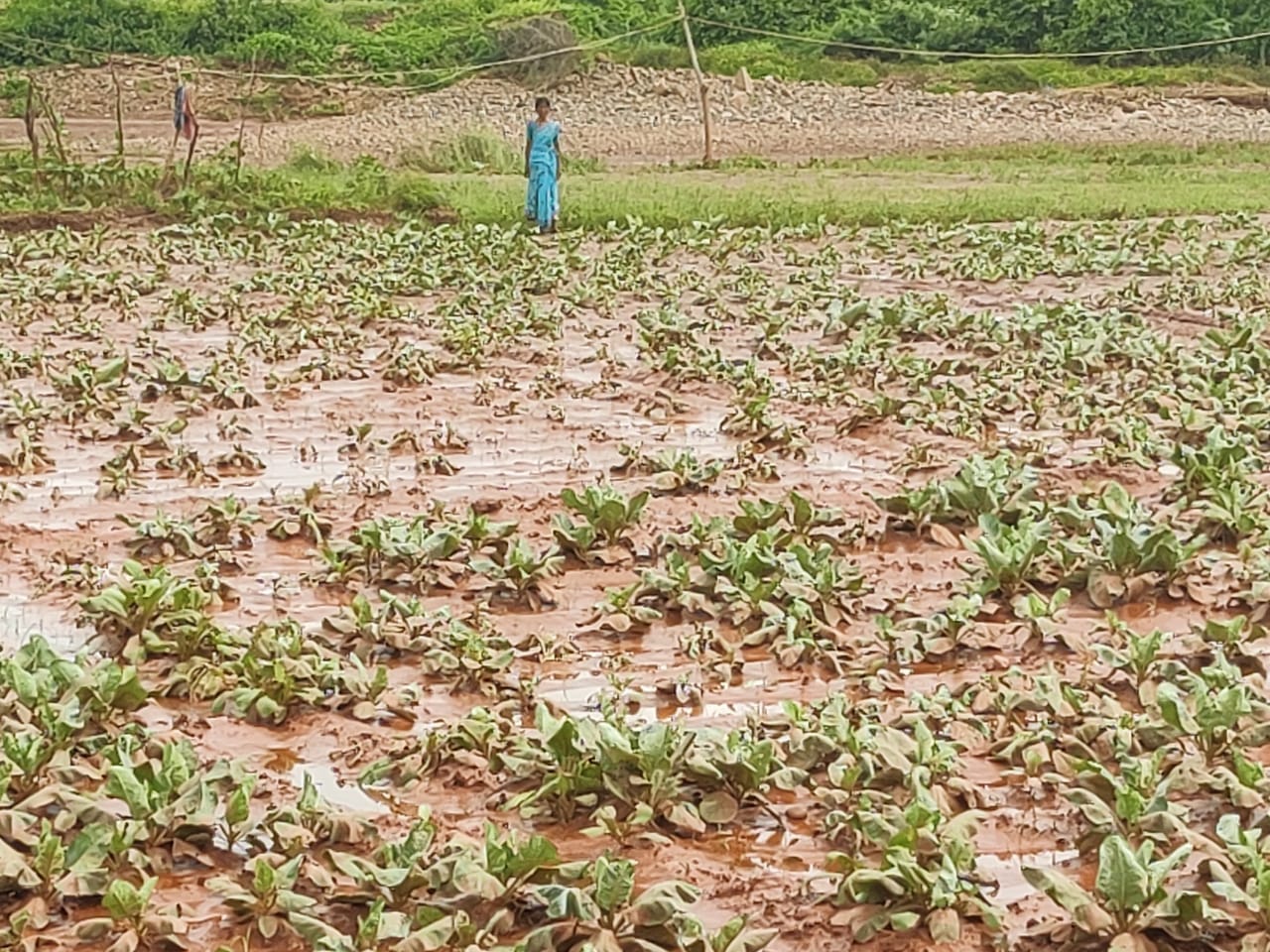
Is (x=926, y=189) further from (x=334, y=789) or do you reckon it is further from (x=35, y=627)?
(x=334, y=789)

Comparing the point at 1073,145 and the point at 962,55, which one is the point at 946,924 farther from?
the point at 962,55

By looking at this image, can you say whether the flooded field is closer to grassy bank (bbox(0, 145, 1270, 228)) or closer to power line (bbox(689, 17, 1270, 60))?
grassy bank (bbox(0, 145, 1270, 228))

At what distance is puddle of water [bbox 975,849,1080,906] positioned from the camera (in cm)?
394

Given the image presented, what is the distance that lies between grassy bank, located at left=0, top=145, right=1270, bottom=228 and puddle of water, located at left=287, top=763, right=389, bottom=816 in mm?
12578

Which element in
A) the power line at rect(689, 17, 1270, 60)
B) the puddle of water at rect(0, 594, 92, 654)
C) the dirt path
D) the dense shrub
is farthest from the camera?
the dense shrub

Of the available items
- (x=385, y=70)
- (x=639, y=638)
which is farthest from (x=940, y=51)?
(x=639, y=638)

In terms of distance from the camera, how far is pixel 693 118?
1268 inches

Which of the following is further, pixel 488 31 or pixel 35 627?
pixel 488 31

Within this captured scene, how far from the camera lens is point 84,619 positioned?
18.7 ft

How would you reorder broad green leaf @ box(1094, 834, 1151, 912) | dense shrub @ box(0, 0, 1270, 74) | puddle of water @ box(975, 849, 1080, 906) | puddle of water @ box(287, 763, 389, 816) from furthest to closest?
dense shrub @ box(0, 0, 1270, 74) < puddle of water @ box(287, 763, 389, 816) < puddle of water @ box(975, 849, 1080, 906) < broad green leaf @ box(1094, 834, 1151, 912)

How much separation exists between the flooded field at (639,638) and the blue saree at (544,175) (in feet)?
17.7

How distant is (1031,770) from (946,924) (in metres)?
0.88

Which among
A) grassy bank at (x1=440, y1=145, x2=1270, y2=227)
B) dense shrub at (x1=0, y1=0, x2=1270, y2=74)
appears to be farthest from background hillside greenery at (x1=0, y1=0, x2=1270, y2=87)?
grassy bank at (x1=440, y1=145, x2=1270, y2=227)

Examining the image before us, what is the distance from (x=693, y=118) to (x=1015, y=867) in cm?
2921
